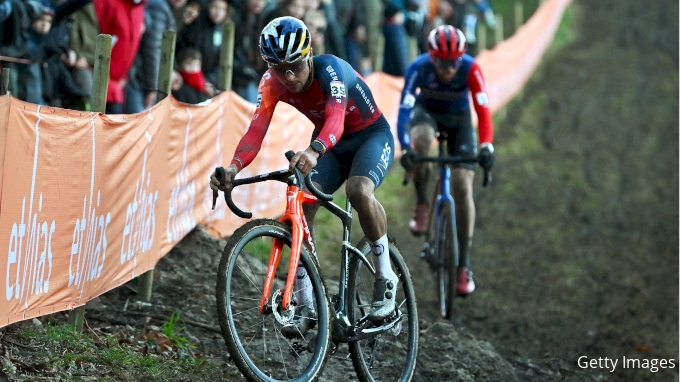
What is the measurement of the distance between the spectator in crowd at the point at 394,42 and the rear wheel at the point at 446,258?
271 inches

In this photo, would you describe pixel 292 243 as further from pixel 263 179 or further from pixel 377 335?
pixel 377 335

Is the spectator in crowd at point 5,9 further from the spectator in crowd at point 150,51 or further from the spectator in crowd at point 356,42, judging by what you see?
the spectator in crowd at point 356,42

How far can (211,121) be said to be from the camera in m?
8.66

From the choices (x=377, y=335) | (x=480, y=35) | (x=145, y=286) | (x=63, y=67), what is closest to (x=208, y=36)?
(x=63, y=67)

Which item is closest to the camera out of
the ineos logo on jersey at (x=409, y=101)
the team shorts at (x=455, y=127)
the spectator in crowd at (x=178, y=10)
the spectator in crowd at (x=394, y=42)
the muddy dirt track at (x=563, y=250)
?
→ the muddy dirt track at (x=563, y=250)

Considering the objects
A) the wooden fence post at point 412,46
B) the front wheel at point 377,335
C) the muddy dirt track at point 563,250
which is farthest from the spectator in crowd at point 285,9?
the front wheel at point 377,335

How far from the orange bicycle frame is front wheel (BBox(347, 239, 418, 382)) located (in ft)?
1.73

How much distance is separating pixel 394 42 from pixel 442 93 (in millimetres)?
6478

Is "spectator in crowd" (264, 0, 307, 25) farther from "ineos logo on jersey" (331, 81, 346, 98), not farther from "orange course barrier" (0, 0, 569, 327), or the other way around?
"ineos logo on jersey" (331, 81, 346, 98)

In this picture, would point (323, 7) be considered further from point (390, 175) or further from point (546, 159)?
point (546, 159)

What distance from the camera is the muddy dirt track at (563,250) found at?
7539 mm

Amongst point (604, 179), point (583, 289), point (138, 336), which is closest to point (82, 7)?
point (138, 336)

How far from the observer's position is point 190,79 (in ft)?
32.1

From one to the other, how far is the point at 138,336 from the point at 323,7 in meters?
7.87
